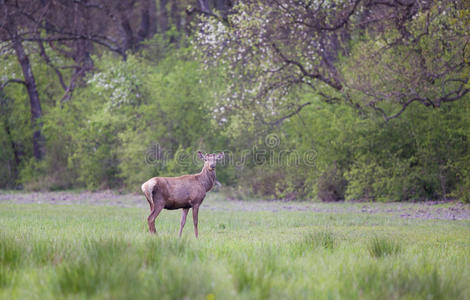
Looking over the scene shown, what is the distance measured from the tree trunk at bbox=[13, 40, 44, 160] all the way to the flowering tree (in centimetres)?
1462

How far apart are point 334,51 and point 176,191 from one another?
1739 cm

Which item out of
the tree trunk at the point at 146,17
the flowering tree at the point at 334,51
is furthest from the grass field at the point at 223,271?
the tree trunk at the point at 146,17

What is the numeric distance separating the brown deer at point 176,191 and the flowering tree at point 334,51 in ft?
33.2

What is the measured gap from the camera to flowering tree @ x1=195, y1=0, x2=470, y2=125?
18.6m

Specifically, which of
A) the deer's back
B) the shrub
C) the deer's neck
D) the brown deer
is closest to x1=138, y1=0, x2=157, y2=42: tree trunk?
the deer's neck

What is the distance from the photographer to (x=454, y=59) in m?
18.5

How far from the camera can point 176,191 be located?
9.91 m

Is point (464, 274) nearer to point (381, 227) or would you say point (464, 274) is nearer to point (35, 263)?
point (35, 263)

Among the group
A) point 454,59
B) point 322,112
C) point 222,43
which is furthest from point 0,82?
point 454,59

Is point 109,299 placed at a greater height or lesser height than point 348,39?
lesser

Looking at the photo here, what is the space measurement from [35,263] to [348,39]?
985 inches

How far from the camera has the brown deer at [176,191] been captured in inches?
381

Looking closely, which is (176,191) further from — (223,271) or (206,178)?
(223,271)

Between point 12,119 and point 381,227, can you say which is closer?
point 381,227
